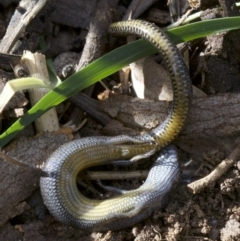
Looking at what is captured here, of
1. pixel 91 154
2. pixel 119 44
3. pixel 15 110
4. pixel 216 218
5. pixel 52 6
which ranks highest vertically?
pixel 52 6

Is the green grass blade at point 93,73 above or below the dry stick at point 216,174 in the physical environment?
above

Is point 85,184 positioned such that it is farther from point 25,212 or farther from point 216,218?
point 216,218

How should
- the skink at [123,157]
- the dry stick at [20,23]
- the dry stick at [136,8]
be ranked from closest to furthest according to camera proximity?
the skink at [123,157] → the dry stick at [20,23] → the dry stick at [136,8]

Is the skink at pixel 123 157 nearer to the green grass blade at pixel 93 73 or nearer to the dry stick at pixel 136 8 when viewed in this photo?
the green grass blade at pixel 93 73

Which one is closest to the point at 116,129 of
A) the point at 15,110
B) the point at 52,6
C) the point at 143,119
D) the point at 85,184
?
the point at 143,119

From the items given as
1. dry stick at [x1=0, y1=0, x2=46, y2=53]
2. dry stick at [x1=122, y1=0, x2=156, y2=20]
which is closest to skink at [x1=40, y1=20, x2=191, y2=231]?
dry stick at [x1=122, y1=0, x2=156, y2=20]

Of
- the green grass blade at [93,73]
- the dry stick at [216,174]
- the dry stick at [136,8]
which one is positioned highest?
the dry stick at [136,8]

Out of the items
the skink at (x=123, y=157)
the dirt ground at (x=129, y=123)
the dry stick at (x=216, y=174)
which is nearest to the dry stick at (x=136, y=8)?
the dirt ground at (x=129, y=123)
